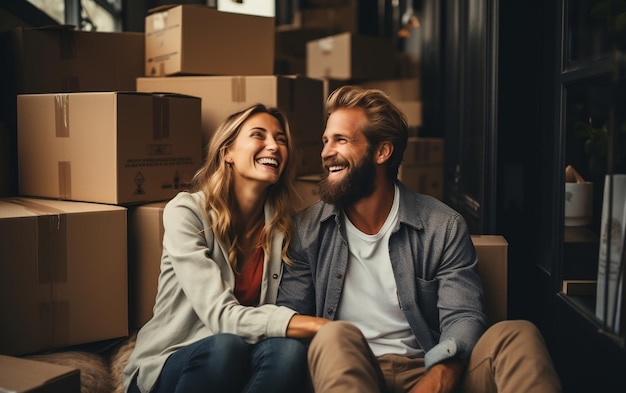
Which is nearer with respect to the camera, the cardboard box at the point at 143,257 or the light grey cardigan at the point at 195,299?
the light grey cardigan at the point at 195,299

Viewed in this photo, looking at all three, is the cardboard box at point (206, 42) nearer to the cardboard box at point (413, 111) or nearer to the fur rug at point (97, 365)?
the fur rug at point (97, 365)

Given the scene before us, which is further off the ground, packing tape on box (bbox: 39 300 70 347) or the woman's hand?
the woman's hand

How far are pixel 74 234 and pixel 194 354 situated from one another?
630 millimetres

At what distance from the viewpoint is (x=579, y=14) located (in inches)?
76.0

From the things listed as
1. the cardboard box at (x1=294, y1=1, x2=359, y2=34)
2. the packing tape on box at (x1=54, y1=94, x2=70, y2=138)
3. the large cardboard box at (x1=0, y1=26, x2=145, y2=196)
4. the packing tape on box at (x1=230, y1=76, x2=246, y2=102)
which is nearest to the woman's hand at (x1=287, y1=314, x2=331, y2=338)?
the packing tape on box at (x1=54, y1=94, x2=70, y2=138)

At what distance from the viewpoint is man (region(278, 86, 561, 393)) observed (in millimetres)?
1791

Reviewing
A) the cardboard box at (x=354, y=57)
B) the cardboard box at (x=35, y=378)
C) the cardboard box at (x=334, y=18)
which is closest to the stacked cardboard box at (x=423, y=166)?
the cardboard box at (x=354, y=57)

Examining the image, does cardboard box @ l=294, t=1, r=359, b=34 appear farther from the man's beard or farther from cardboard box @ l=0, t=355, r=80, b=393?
cardboard box @ l=0, t=355, r=80, b=393

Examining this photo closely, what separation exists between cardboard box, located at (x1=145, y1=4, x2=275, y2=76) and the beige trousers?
149 cm

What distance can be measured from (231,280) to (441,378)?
0.61 m

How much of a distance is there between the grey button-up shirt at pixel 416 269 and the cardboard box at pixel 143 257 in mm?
505

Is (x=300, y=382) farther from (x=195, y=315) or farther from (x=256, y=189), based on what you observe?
(x=256, y=189)

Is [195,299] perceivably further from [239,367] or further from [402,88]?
[402,88]

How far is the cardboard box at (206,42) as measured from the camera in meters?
2.89
